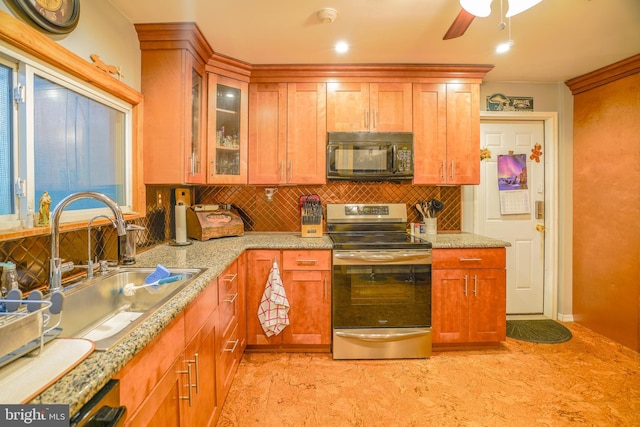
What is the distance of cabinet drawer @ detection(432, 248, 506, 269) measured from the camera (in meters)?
2.49

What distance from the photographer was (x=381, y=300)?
8.00ft

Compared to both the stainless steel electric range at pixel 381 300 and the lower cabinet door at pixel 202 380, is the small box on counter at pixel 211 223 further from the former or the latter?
the lower cabinet door at pixel 202 380

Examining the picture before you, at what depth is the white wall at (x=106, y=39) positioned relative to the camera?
63.2 inches

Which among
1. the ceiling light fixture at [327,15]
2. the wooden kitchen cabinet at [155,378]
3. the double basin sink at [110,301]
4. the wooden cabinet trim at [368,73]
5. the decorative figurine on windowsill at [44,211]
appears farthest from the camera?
the wooden cabinet trim at [368,73]

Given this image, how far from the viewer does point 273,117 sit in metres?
2.78

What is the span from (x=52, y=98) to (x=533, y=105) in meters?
3.75

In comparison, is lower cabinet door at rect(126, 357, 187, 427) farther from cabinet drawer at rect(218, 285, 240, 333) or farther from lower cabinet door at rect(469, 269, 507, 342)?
lower cabinet door at rect(469, 269, 507, 342)

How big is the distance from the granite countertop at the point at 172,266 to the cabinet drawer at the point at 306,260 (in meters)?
0.05

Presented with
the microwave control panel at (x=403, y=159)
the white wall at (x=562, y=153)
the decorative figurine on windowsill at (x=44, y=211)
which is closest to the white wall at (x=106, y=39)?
the decorative figurine on windowsill at (x=44, y=211)

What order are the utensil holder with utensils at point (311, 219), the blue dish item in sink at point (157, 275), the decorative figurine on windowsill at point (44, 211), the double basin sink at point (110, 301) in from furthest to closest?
the utensil holder with utensils at point (311, 219)
the blue dish item in sink at point (157, 275)
the decorative figurine on windowsill at point (44, 211)
the double basin sink at point (110, 301)

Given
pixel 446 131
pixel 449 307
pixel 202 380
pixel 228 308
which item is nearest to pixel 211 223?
pixel 228 308

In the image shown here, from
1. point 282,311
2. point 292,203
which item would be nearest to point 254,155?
point 292,203

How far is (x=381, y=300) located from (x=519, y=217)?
181cm

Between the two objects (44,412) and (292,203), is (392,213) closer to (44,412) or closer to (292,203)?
(292,203)
